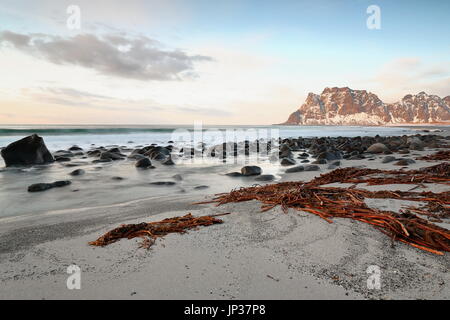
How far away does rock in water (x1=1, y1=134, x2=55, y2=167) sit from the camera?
7648mm

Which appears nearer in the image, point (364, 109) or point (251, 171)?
point (251, 171)

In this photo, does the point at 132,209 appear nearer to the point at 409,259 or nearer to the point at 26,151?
the point at 409,259

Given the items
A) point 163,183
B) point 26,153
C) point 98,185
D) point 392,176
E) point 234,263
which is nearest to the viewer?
point 234,263

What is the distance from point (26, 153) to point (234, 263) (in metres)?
8.94

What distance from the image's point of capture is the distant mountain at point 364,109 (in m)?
138


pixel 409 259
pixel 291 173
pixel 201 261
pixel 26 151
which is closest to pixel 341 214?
pixel 409 259

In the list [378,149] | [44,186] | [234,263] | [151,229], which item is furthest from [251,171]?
[378,149]

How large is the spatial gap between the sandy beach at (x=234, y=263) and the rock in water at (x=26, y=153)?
264 inches

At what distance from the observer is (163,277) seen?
1561 millimetres

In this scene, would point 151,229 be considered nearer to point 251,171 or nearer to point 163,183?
point 163,183

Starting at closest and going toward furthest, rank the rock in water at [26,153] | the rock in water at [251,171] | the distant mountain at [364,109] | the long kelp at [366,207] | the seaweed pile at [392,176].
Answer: the long kelp at [366,207], the seaweed pile at [392,176], the rock in water at [251,171], the rock in water at [26,153], the distant mountain at [364,109]

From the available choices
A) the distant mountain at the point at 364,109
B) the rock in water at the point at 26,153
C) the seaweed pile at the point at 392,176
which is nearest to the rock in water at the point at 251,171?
→ the seaweed pile at the point at 392,176

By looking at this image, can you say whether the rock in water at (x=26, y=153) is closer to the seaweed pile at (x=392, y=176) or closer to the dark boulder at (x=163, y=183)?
the dark boulder at (x=163, y=183)

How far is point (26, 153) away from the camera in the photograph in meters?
7.89
